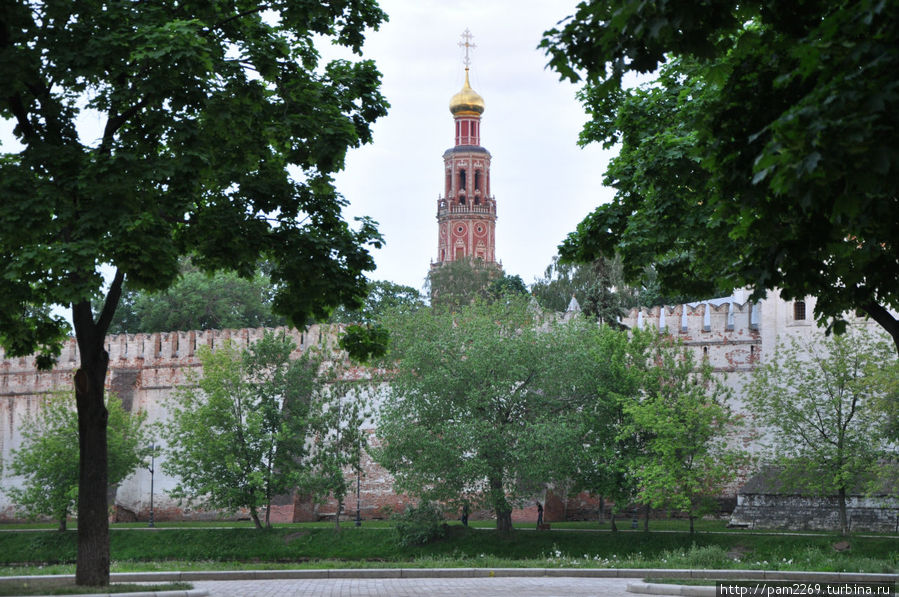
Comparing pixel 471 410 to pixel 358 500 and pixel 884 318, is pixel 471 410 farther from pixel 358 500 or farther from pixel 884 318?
pixel 884 318

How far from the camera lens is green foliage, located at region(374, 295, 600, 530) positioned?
3048cm

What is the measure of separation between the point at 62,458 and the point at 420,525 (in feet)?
45.3

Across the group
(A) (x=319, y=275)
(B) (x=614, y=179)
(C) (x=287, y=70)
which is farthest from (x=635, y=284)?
(C) (x=287, y=70)

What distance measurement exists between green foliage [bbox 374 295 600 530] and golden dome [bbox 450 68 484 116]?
55.4m

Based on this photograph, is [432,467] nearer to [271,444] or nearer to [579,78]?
[271,444]

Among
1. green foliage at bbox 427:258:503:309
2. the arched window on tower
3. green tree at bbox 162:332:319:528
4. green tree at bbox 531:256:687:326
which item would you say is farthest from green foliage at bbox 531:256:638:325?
green tree at bbox 162:332:319:528

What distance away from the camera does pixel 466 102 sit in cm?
8694

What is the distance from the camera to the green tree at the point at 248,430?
3362 centimetres

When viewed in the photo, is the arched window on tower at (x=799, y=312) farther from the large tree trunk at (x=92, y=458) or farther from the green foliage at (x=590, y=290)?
the large tree trunk at (x=92, y=458)

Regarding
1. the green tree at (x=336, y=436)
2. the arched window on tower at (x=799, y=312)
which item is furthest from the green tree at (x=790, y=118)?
the arched window on tower at (x=799, y=312)

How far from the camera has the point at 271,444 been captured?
34.3 m

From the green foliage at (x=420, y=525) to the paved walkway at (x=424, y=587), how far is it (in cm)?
1130

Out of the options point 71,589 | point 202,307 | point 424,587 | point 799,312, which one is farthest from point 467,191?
point 71,589

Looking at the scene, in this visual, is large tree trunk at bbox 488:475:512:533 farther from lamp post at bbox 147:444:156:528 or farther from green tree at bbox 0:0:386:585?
green tree at bbox 0:0:386:585
